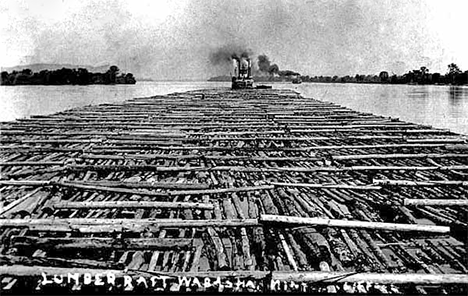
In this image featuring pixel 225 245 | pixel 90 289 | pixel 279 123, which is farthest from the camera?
pixel 279 123

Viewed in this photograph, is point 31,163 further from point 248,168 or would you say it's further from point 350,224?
point 350,224

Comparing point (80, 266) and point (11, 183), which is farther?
point (11, 183)

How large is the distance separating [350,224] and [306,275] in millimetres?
1021

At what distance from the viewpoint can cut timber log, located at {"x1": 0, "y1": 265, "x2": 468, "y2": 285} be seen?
2861mm

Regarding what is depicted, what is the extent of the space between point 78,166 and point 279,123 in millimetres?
5924

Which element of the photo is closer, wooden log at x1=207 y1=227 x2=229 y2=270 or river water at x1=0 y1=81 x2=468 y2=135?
wooden log at x1=207 y1=227 x2=229 y2=270

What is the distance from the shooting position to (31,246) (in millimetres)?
3336

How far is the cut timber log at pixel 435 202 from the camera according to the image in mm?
4320

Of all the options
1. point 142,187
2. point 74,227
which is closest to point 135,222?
point 74,227

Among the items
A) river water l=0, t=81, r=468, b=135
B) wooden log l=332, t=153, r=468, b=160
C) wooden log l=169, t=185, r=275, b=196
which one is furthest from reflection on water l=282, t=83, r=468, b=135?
wooden log l=169, t=185, r=275, b=196

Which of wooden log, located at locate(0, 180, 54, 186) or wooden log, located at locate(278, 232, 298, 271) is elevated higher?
wooden log, located at locate(0, 180, 54, 186)

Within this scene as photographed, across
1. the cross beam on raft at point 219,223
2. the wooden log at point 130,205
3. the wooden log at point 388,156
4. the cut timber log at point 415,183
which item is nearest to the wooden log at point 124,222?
the cross beam on raft at point 219,223

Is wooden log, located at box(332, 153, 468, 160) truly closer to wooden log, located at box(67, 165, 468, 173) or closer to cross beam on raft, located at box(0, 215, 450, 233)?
wooden log, located at box(67, 165, 468, 173)

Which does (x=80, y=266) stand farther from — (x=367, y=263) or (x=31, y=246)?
(x=367, y=263)
